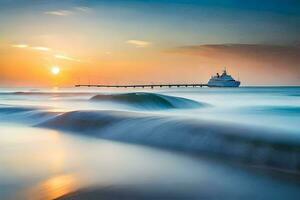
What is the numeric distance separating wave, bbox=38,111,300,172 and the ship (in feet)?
422

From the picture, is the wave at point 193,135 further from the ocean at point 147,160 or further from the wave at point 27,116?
the wave at point 27,116

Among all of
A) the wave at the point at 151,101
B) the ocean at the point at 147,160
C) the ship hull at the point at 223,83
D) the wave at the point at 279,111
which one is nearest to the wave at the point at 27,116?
the ocean at the point at 147,160

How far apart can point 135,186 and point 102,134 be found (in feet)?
23.3

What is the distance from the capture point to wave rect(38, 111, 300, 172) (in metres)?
8.56

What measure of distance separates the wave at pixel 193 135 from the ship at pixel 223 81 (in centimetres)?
12875

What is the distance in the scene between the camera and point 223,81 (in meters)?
142

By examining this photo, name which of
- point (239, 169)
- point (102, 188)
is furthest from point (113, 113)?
point (102, 188)

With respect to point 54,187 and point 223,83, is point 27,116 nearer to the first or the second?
→ point 54,187

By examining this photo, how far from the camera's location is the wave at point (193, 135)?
856cm

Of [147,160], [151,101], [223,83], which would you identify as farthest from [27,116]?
[223,83]

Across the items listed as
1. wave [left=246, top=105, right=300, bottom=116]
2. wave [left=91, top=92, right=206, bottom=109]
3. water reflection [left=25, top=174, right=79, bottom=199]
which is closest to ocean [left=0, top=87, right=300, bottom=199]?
water reflection [left=25, top=174, right=79, bottom=199]

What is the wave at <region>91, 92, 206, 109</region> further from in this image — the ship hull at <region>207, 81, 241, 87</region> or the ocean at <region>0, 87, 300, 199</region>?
the ship hull at <region>207, 81, 241, 87</region>

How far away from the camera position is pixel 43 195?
19.0 feet

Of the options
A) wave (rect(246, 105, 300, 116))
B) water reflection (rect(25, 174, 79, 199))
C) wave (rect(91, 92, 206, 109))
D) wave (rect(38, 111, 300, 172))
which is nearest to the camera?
water reflection (rect(25, 174, 79, 199))
